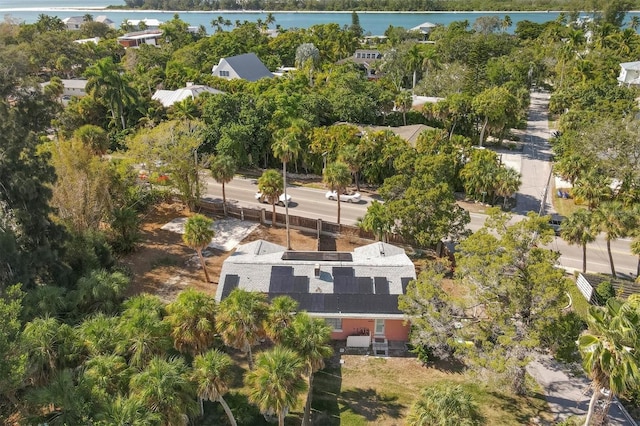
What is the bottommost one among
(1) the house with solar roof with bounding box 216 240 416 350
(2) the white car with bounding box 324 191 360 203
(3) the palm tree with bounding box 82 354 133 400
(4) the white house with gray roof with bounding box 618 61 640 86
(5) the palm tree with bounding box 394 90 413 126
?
(2) the white car with bounding box 324 191 360 203

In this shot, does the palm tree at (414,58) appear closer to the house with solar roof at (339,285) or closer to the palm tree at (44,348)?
the house with solar roof at (339,285)

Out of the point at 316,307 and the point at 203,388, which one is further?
the point at 316,307

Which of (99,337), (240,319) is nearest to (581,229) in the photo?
(240,319)

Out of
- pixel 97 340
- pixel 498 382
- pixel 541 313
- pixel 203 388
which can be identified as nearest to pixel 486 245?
pixel 541 313

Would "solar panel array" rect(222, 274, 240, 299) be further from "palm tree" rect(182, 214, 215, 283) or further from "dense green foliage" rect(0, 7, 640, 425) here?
"dense green foliage" rect(0, 7, 640, 425)

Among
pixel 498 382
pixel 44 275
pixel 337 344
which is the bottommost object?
pixel 337 344

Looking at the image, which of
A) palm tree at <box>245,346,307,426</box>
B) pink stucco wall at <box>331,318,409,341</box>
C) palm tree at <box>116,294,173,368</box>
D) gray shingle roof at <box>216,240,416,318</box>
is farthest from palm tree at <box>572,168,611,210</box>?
palm tree at <box>116,294,173,368</box>

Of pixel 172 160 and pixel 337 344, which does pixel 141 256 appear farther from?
pixel 337 344

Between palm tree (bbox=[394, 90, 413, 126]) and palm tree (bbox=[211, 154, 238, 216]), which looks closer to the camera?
palm tree (bbox=[211, 154, 238, 216])
